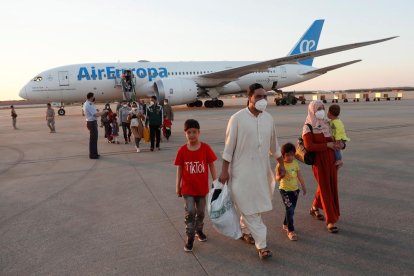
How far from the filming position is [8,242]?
12.9 feet

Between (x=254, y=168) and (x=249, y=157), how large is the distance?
13cm

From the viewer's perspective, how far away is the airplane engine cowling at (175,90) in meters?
22.2

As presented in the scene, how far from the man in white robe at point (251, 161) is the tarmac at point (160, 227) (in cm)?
42

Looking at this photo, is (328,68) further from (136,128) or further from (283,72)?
(136,128)

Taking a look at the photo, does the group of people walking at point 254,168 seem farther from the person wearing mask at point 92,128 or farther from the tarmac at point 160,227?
the person wearing mask at point 92,128

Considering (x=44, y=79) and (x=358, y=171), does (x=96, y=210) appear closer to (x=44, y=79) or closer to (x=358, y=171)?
(x=358, y=171)

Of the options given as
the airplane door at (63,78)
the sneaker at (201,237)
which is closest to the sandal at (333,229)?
the sneaker at (201,237)

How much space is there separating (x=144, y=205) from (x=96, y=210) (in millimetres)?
704

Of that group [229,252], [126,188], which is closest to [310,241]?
[229,252]

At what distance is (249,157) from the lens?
344 centimetres

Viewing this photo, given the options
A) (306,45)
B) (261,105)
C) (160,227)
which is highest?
(306,45)

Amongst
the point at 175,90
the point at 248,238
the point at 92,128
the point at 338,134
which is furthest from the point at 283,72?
the point at 248,238

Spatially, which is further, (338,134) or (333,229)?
(338,134)

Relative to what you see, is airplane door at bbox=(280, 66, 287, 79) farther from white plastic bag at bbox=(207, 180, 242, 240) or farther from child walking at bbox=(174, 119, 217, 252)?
white plastic bag at bbox=(207, 180, 242, 240)
